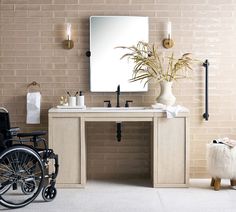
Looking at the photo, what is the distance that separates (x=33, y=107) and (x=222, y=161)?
7.14ft

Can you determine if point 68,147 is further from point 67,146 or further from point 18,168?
point 18,168

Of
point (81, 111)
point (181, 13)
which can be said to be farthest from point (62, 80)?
point (181, 13)

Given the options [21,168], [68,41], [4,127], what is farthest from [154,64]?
[21,168]

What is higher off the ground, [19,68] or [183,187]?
[19,68]

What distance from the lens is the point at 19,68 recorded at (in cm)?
553

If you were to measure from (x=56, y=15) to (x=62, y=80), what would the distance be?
0.74 m

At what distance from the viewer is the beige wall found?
5.50m

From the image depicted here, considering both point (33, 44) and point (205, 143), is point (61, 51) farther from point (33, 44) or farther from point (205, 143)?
point (205, 143)

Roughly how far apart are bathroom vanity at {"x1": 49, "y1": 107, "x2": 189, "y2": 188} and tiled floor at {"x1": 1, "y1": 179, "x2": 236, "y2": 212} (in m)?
0.14

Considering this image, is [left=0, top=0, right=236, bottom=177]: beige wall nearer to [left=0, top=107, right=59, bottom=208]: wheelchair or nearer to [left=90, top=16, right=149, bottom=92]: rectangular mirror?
[left=90, top=16, right=149, bottom=92]: rectangular mirror

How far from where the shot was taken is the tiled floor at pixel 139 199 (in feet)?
14.3

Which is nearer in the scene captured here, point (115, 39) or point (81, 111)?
point (81, 111)

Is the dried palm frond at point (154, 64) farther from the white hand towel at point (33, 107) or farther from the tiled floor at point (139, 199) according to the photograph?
the tiled floor at point (139, 199)

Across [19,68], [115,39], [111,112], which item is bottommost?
[111,112]
